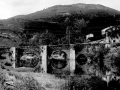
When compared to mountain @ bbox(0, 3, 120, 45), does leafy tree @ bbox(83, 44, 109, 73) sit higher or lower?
lower

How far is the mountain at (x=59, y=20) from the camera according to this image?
30.8 metres

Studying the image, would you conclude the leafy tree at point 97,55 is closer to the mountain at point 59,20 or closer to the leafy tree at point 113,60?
the leafy tree at point 113,60

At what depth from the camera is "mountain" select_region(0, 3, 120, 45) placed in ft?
→ 101

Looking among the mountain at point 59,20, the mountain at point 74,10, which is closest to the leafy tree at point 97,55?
the mountain at point 59,20

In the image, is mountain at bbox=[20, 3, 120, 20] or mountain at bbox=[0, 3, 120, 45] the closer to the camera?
mountain at bbox=[0, 3, 120, 45]

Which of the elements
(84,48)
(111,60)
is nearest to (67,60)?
(84,48)

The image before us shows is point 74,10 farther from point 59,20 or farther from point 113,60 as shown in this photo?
point 113,60

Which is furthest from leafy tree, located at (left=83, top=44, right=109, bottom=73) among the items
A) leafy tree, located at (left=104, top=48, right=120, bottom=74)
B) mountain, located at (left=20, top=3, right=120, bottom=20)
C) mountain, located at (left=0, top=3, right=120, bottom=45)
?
mountain, located at (left=20, top=3, right=120, bottom=20)

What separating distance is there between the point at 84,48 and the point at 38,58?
445 cm

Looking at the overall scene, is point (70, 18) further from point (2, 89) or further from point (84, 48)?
point (2, 89)

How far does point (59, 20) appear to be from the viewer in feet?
110

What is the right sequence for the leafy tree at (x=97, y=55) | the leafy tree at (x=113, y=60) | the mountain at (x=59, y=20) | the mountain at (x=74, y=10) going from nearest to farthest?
the leafy tree at (x=113, y=60) → the leafy tree at (x=97, y=55) → the mountain at (x=59, y=20) → the mountain at (x=74, y=10)

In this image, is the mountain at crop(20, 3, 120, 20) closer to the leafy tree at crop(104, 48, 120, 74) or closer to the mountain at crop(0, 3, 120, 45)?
the mountain at crop(0, 3, 120, 45)

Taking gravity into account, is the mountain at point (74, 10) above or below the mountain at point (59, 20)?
above
